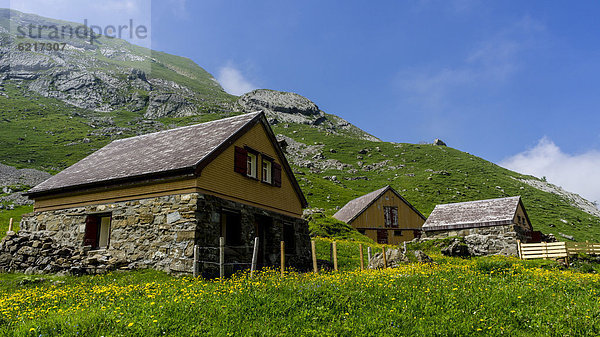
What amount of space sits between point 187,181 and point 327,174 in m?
102

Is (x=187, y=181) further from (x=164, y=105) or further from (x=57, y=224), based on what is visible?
(x=164, y=105)

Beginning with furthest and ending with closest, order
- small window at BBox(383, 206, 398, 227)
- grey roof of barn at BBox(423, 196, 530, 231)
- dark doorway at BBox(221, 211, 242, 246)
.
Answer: small window at BBox(383, 206, 398, 227) < grey roof of barn at BBox(423, 196, 530, 231) < dark doorway at BBox(221, 211, 242, 246)

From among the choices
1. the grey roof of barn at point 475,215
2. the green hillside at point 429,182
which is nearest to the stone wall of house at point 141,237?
the grey roof of barn at point 475,215

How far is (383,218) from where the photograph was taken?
55312 mm

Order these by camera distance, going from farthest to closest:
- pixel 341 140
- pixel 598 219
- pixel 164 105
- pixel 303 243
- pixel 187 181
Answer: pixel 164 105, pixel 341 140, pixel 598 219, pixel 303 243, pixel 187 181

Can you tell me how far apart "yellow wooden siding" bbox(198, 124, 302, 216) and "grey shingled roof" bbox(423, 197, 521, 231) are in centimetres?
2253

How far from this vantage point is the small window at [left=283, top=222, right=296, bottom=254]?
24.9m

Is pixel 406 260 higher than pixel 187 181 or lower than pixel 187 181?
lower

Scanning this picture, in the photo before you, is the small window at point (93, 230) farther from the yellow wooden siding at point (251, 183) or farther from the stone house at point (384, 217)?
the stone house at point (384, 217)

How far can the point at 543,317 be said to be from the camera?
8.85 m

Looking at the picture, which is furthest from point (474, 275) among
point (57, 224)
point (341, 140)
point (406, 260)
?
point (341, 140)

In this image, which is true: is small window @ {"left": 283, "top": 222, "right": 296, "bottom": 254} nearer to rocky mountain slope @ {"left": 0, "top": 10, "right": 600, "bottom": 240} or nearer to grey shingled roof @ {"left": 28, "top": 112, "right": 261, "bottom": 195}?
grey shingled roof @ {"left": 28, "top": 112, "right": 261, "bottom": 195}

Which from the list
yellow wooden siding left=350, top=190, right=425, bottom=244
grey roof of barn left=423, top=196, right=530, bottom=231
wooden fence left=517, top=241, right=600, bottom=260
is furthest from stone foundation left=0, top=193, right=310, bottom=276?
yellow wooden siding left=350, top=190, right=425, bottom=244

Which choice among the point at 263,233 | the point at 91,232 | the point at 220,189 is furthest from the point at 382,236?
the point at 91,232
